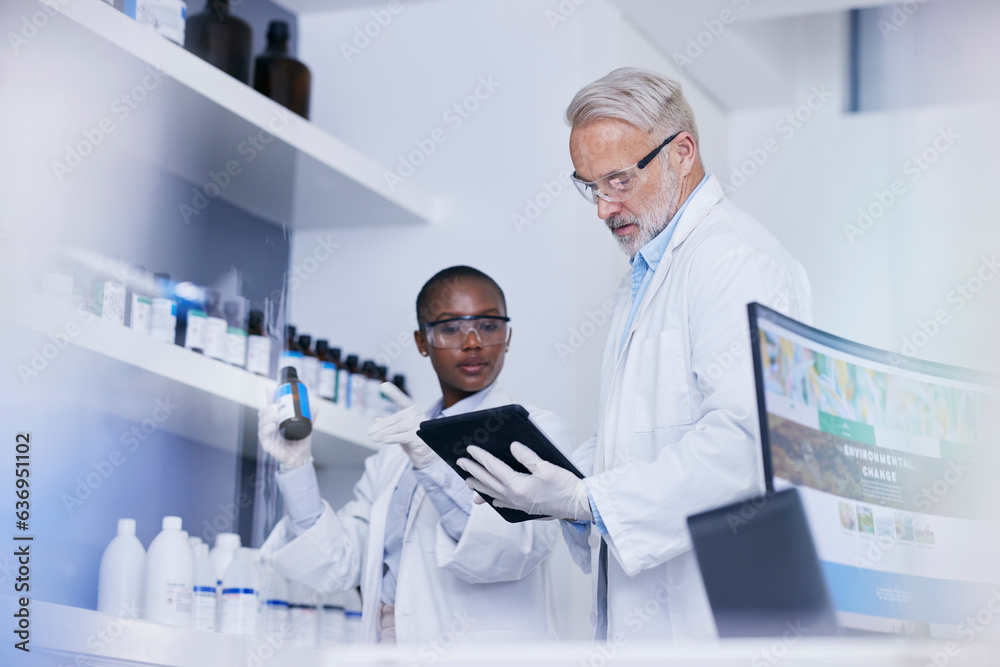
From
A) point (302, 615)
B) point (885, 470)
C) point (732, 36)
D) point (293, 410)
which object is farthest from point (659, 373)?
point (732, 36)

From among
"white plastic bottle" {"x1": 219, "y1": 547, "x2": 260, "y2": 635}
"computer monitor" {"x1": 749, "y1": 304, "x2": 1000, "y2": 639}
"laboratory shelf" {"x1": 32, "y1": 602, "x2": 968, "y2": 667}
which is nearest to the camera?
"laboratory shelf" {"x1": 32, "y1": 602, "x2": 968, "y2": 667}

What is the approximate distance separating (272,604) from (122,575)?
0.41m

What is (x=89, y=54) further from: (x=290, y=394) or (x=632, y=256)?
(x=632, y=256)

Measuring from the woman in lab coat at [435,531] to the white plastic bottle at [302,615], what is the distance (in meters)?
0.25

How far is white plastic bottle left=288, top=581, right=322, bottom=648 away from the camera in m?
2.24

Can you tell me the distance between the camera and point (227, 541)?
207 centimetres

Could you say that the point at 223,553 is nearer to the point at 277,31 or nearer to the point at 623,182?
the point at 623,182

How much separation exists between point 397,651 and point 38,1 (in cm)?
142

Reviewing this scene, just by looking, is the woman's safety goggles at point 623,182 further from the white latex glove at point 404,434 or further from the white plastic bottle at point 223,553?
the white plastic bottle at point 223,553

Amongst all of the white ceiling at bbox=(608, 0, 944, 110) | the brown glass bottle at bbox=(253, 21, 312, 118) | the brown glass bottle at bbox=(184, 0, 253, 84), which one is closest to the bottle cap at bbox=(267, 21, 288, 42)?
the brown glass bottle at bbox=(253, 21, 312, 118)

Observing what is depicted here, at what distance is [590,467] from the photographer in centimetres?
172

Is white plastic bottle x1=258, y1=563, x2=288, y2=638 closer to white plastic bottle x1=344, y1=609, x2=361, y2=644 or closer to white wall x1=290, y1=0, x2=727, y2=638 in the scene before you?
white plastic bottle x1=344, y1=609, x2=361, y2=644

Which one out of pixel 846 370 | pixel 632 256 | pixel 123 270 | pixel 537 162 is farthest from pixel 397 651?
pixel 537 162

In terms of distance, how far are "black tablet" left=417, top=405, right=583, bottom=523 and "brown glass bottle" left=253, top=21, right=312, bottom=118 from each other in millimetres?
1325
